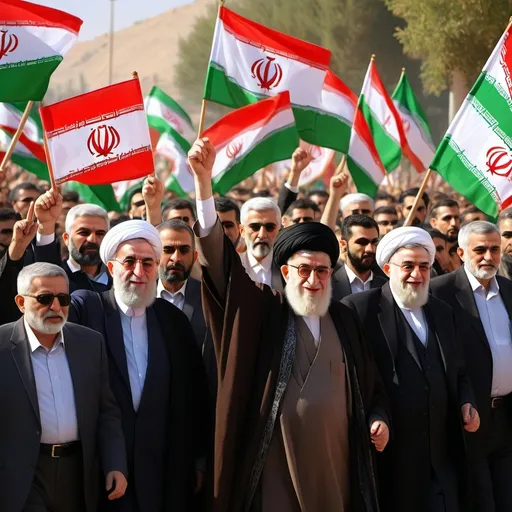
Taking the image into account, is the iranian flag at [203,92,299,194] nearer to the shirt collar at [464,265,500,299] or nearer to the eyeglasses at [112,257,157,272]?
the shirt collar at [464,265,500,299]

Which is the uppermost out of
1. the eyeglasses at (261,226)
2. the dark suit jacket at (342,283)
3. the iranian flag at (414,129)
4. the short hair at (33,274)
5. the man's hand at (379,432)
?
the iranian flag at (414,129)

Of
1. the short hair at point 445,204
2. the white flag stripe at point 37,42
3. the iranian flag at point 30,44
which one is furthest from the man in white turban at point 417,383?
the short hair at point 445,204

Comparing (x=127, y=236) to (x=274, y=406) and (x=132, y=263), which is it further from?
(x=274, y=406)

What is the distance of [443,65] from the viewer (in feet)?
75.6

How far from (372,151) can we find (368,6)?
33012 millimetres

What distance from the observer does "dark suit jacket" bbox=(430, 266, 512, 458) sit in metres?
6.66

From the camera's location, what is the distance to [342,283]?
295 inches

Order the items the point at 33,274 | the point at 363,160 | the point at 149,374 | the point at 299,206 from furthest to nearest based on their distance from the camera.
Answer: the point at 363,160
the point at 299,206
the point at 149,374
the point at 33,274

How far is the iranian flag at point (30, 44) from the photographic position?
762 cm

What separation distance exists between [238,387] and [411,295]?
3.93 ft

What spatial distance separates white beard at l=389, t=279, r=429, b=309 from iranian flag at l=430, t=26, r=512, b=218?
144 cm

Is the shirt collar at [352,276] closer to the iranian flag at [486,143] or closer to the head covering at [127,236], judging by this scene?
the iranian flag at [486,143]

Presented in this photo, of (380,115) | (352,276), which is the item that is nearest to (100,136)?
(352,276)

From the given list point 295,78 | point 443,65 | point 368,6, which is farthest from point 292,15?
point 295,78
